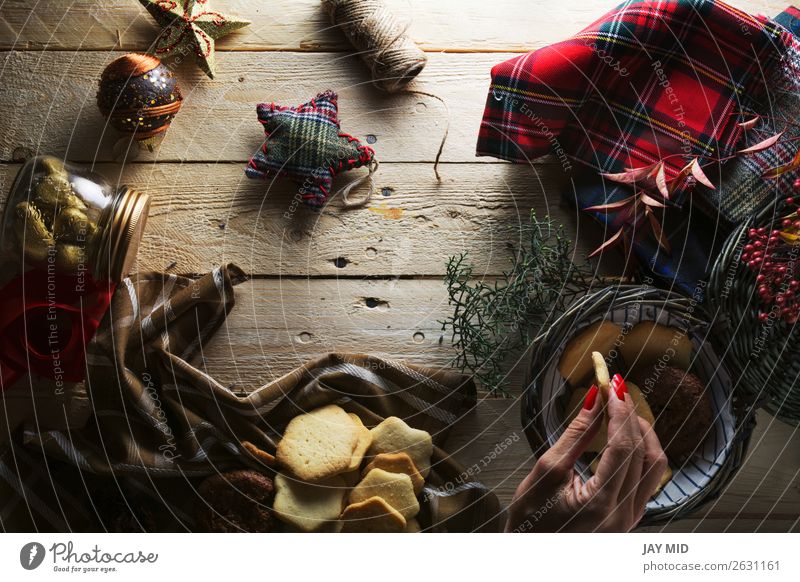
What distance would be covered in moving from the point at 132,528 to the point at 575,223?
18.7 inches

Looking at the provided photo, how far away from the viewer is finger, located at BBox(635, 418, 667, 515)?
56 centimetres

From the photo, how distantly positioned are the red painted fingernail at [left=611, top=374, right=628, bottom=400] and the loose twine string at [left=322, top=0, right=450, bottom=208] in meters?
0.32

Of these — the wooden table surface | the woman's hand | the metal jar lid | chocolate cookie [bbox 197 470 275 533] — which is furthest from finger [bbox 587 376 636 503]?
the metal jar lid

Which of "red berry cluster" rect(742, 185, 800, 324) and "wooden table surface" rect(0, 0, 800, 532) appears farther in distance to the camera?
"wooden table surface" rect(0, 0, 800, 532)

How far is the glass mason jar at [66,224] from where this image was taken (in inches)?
23.1

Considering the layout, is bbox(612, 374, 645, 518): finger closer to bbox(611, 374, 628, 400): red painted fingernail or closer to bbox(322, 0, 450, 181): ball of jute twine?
bbox(611, 374, 628, 400): red painted fingernail

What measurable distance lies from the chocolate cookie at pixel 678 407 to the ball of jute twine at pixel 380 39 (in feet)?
1.11

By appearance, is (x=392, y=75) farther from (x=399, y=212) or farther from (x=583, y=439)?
(x=583, y=439)

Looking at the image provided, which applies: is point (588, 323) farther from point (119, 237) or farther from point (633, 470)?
point (119, 237)

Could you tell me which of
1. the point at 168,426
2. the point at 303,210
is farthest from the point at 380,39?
the point at 168,426

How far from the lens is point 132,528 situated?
0.61 metres

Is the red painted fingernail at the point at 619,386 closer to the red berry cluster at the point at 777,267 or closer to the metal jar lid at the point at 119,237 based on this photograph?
the red berry cluster at the point at 777,267

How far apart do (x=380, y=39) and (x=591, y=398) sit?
0.35 m
